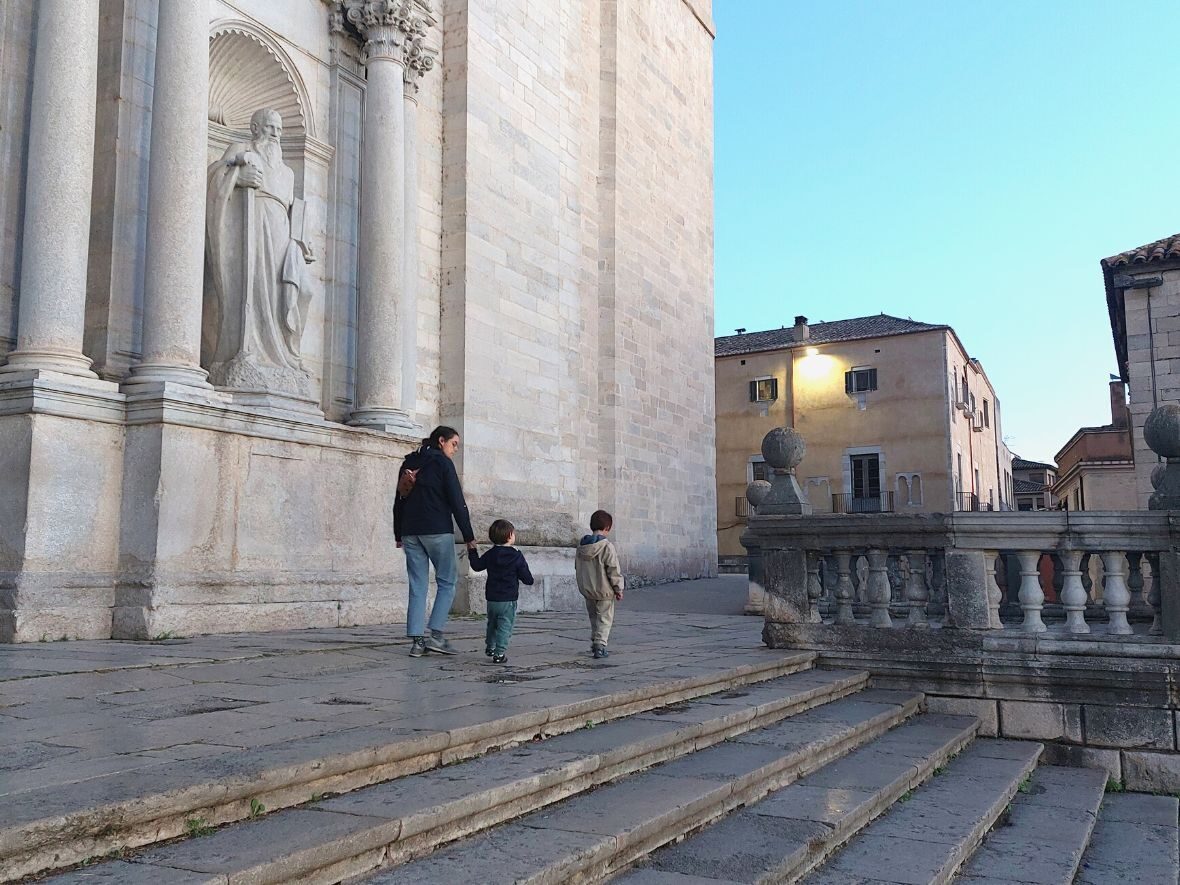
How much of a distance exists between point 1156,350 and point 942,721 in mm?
12680

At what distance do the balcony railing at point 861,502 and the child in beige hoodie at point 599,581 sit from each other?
30539 millimetres

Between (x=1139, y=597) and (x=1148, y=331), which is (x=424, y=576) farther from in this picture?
(x=1148, y=331)

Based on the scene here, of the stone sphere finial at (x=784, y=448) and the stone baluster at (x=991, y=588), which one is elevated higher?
the stone sphere finial at (x=784, y=448)

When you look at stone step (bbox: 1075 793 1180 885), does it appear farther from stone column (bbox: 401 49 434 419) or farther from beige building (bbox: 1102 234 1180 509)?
beige building (bbox: 1102 234 1180 509)

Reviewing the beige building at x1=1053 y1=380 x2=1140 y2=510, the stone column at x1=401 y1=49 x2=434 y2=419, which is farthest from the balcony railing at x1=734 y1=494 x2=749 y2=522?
the stone column at x1=401 y1=49 x2=434 y2=419

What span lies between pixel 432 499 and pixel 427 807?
380 cm

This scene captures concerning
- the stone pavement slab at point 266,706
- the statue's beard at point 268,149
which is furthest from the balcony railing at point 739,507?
the stone pavement slab at point 266,706

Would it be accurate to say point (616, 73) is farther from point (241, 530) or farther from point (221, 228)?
point (241, 530)

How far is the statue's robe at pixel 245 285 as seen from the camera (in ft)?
29.0

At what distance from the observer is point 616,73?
18562 millimetres

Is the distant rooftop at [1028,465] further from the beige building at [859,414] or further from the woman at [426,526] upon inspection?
the woman at [426,526]

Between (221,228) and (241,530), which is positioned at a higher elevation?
(221,228)

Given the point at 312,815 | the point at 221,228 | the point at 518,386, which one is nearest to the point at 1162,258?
the point at 518,386

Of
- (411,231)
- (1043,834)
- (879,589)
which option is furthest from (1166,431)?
(411,231)
